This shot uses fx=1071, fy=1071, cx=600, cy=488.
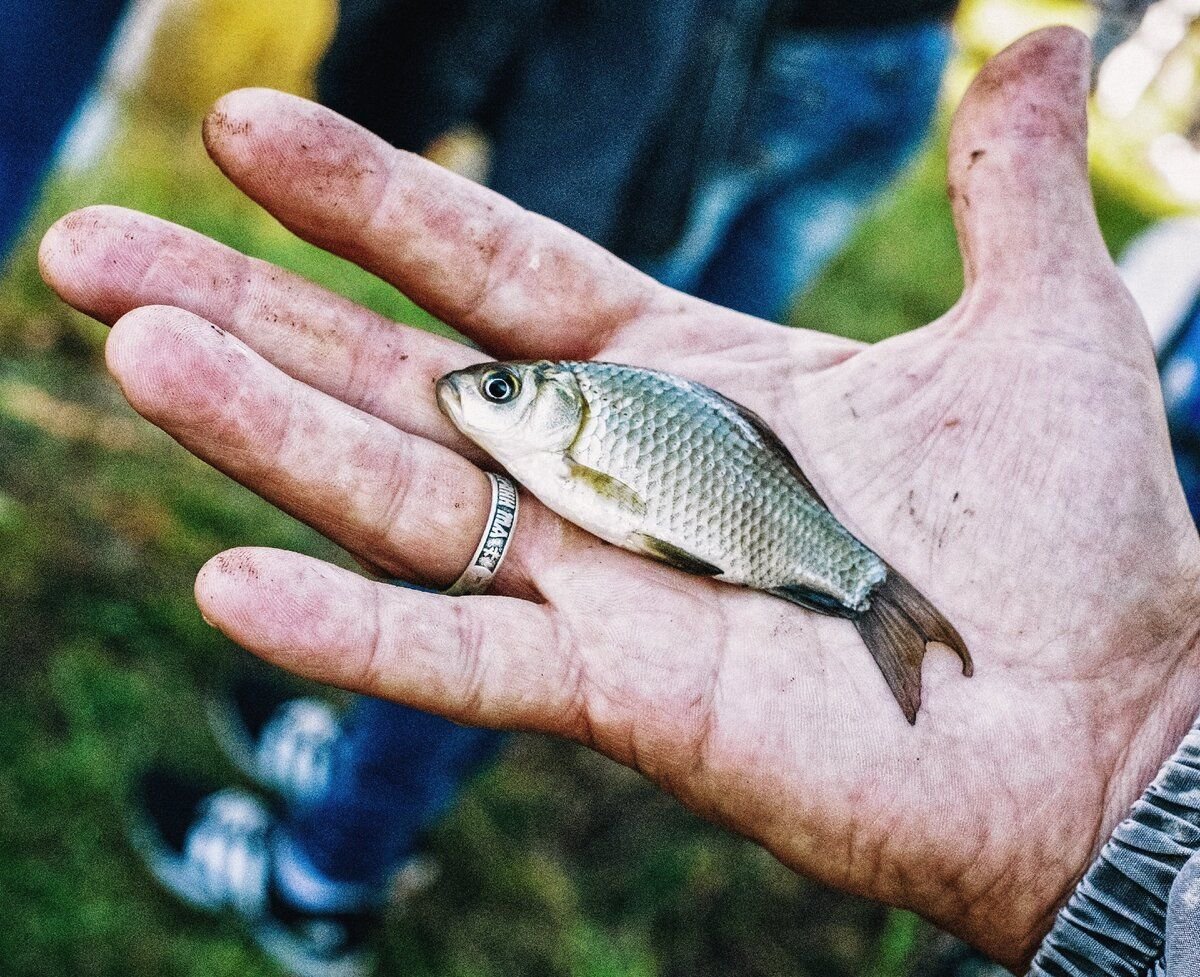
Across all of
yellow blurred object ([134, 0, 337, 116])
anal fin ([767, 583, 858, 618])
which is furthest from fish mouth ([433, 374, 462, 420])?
yellow blurred object ([134, 0, 337, 116])

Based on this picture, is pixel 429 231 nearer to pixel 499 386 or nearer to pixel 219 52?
pixel 499 386

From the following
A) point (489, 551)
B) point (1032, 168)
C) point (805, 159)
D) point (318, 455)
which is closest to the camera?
point (318, 455)

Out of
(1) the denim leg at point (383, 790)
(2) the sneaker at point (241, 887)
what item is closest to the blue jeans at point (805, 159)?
(1) the denim leg at point (383, 790)

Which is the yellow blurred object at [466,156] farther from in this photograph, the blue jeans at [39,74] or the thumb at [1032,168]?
the thumb at [1032,168]

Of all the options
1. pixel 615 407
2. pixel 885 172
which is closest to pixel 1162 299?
pixel 885 172

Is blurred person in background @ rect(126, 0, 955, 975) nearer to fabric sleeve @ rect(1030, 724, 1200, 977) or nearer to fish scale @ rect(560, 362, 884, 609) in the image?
fish scale @ rect(560, 362, 884, 609)

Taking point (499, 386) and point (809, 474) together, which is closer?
point (499, 386)

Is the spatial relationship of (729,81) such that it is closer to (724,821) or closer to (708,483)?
(708,483)

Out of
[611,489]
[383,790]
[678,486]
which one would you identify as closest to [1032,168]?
[678,486]
